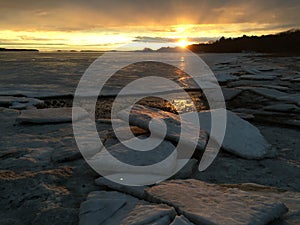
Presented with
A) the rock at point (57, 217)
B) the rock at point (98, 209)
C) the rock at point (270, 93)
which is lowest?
the rock at point (57, 217)

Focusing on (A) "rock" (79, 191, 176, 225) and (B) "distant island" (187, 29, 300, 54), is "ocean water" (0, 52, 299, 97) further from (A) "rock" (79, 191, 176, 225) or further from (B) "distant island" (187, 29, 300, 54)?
(B) "distant island" (187, 29, 300, 54)

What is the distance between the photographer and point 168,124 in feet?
9.98

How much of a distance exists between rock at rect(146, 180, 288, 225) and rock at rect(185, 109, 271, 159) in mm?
998

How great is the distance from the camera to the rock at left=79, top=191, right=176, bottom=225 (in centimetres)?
151

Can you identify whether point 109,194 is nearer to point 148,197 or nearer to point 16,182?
point 148,197

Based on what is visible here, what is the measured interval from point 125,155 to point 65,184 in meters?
0.52

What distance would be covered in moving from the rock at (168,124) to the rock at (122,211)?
1075 mm

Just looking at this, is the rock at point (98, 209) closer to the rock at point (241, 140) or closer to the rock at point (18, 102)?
the rock at point (241, 140)

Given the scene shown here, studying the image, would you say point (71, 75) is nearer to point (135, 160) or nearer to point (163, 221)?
point (135, 160)

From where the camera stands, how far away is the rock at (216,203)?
4.79 feet

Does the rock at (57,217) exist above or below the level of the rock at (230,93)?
below

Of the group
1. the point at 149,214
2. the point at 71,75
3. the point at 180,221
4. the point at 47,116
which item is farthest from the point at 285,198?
the point at 71,75

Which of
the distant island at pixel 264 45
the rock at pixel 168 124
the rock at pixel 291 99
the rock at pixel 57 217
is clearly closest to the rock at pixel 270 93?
the rock at pixel 291 99

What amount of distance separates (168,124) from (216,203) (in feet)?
4.87
